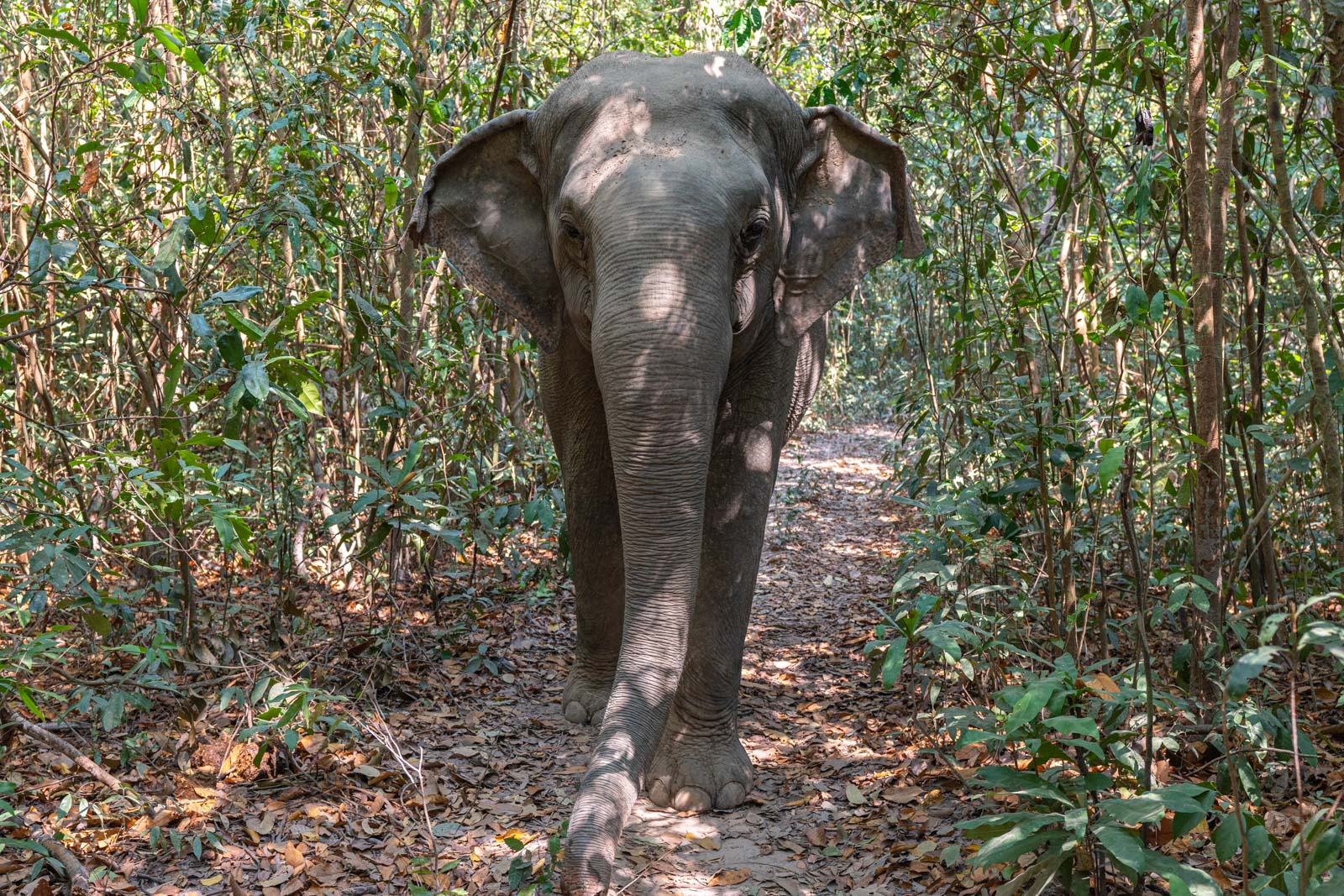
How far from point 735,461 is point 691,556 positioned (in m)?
0.82

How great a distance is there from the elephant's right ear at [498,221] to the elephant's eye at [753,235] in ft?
2.96

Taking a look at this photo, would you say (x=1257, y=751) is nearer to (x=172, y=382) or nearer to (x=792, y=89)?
(x=172, y=382)

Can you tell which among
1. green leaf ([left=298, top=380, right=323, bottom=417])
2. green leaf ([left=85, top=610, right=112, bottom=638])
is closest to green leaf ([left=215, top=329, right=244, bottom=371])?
green leaf ([left=298, top=380, right=323, bottom=417])

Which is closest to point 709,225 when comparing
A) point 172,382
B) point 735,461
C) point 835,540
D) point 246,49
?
point 735,461

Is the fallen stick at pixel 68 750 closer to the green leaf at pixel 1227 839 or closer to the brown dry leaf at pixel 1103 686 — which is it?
the brown dry leaf at pixel 1103 686

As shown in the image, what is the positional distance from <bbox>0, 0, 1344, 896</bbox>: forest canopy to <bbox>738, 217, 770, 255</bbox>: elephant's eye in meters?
1.20

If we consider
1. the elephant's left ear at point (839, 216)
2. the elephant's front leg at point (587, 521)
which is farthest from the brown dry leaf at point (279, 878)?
the elephant's left ear at point (839, 216)

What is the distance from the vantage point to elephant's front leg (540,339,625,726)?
16.0 ft

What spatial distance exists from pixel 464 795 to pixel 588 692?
3.42 feet

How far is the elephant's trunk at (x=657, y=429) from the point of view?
3.75 meters

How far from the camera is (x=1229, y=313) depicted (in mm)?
5227

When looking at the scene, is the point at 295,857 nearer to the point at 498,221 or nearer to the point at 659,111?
the point at 498,221

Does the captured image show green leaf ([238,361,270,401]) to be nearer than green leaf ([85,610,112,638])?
Yes

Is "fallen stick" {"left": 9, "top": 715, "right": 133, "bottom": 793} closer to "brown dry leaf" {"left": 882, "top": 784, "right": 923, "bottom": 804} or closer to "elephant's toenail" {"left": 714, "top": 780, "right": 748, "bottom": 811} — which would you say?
"elephant's toenail" {"left": 714, "top": 780, "right": 748, "bottom": 811}
